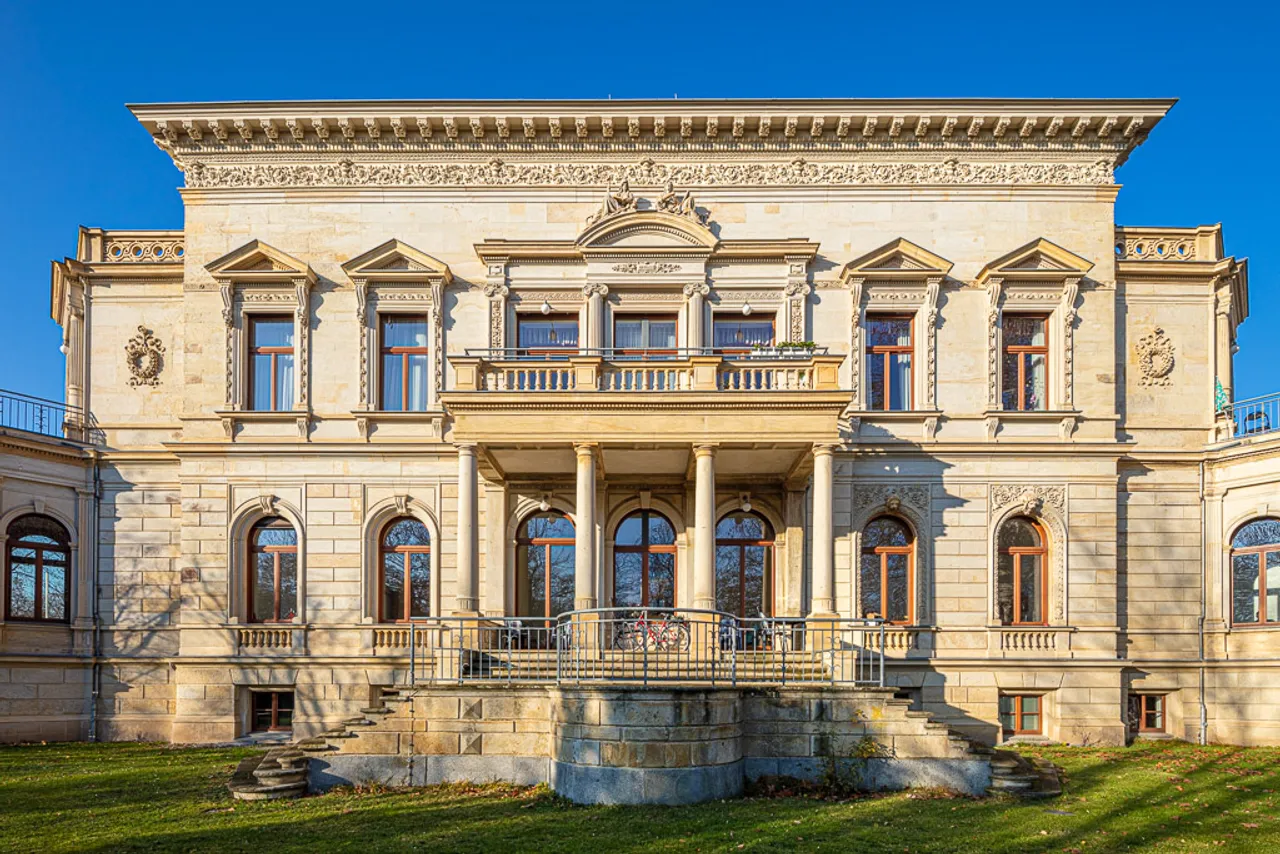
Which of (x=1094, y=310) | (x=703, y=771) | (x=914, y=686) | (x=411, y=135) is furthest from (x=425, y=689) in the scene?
(x=1094, y=310)

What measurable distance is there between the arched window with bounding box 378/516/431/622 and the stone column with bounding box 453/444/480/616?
269 centimetres

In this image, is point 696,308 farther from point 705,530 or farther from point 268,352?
point 268,352

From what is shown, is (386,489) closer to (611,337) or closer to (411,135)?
(611,337)

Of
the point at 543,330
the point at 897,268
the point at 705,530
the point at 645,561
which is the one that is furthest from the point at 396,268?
the point at 897,268

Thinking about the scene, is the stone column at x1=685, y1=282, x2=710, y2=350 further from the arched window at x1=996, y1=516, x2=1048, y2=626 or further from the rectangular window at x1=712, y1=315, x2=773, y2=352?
the arched window at x1=996, y1=516, x2=1048, y2=626

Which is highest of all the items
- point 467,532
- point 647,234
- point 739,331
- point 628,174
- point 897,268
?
point 628,174

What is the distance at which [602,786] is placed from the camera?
12102mm

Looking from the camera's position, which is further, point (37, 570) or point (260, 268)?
point (260, 268)

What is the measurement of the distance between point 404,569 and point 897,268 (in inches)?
474

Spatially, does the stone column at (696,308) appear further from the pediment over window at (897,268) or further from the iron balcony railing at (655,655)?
the iron balcony railing at (655,655)

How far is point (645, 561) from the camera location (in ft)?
63.3

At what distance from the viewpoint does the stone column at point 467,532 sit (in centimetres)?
1662

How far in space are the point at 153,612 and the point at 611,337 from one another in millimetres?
11226

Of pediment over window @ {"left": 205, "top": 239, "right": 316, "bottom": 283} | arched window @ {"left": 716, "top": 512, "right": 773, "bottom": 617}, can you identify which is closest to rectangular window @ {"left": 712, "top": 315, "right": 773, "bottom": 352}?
arched window @ {"left": 716, "top": 512, "right": 773, "bottom": 617}
